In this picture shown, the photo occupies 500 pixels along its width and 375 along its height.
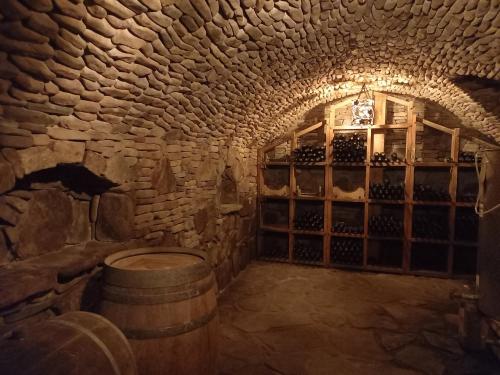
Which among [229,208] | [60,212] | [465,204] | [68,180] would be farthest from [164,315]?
[465,204]

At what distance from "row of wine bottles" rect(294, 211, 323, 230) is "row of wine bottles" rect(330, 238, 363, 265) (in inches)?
17.4

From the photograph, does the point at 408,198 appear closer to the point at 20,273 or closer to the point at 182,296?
the point at 182,296

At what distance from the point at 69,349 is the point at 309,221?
458 cm

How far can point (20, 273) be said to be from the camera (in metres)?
1.90

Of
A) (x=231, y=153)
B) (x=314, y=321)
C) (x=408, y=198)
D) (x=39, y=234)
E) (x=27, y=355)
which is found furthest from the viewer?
(x=408, y=198)

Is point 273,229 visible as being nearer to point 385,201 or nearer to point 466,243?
point 385,201

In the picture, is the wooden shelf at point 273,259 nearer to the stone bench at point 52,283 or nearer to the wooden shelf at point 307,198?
the wooden shelf at point 307,198

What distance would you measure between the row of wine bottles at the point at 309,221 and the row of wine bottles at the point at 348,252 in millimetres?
441

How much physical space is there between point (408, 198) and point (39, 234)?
15.7 feet

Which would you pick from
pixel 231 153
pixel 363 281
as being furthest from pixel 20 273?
pixel 363 281

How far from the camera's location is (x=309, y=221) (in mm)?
5594

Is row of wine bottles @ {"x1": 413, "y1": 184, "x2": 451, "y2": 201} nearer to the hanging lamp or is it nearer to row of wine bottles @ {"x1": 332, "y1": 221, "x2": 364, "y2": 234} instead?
A: row of wine bottles @ {"x1": 332, "y1": 221, "x2": 364, "y2": 234}

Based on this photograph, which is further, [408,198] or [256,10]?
[408,198]

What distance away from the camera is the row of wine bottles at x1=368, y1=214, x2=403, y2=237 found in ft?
17.1
